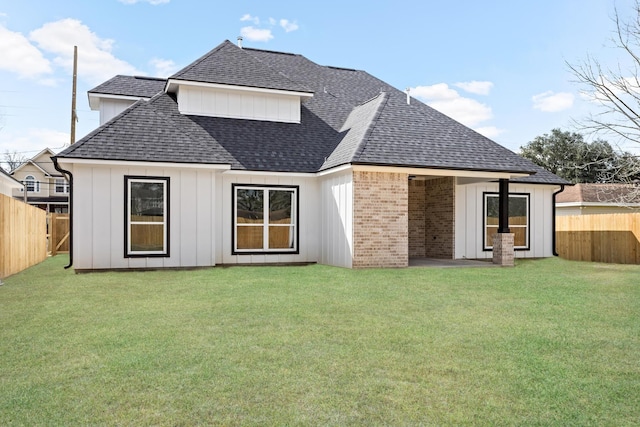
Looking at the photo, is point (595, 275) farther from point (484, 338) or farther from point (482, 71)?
point (482, 71)

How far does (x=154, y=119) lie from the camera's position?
50.3 feet

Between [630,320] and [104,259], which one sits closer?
[630,320]

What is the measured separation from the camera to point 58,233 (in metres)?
22.2

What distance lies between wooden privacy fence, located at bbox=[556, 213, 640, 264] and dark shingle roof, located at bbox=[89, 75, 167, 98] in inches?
680

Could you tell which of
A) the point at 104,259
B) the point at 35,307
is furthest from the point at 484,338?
the point at 104,259

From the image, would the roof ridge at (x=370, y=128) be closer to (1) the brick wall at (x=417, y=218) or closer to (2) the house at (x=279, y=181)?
(2) the house at (x=279, y=181)

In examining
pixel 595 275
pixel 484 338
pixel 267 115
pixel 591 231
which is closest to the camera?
pixel 484 338

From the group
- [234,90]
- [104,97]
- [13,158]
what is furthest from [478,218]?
[13,158]

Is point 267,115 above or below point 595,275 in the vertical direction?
above

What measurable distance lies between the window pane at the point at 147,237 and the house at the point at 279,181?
0.03 m

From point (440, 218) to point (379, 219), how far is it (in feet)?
14.9

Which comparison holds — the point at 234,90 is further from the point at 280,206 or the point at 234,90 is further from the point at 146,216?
the point at 146,216

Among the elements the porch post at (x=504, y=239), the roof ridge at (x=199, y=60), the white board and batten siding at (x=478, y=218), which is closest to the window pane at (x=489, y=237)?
the white board and batten siding at (x=478, y=218)

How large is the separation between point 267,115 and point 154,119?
13.3 feet
